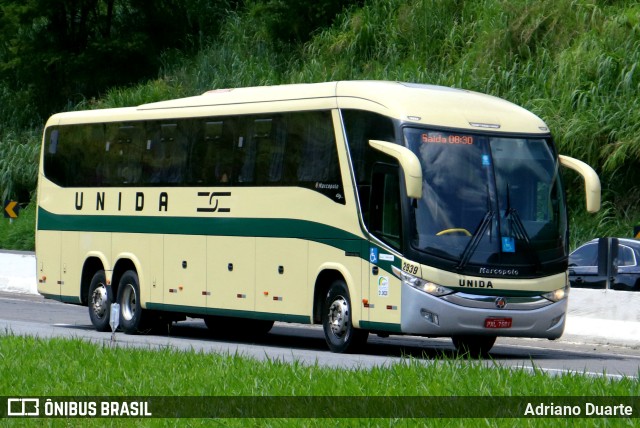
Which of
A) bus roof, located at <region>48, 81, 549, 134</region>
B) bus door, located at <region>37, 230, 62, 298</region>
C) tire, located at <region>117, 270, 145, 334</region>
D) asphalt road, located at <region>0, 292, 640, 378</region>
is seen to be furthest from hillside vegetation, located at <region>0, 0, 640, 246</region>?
bus door, located at <region>37, 230, 62, 298</region>

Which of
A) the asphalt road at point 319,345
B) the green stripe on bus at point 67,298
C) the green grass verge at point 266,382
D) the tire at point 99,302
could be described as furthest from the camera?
the green stripe on bus at point 67,298

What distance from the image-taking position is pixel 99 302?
2356 cm

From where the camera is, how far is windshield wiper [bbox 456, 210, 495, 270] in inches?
692

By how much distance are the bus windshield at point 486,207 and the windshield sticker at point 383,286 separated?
0.66 m

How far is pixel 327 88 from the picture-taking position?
19391mm

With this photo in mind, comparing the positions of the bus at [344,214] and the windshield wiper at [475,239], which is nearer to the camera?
the windshield wiper at [475,239]

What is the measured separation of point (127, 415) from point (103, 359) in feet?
12.8

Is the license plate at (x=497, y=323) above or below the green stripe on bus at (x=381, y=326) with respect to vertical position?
above

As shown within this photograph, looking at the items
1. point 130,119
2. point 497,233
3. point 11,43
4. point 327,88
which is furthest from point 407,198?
point 11,43

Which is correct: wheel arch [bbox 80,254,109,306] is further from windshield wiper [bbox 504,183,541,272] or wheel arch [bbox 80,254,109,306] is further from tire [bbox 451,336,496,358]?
windshield wiper [bbox 504,183,541,272]

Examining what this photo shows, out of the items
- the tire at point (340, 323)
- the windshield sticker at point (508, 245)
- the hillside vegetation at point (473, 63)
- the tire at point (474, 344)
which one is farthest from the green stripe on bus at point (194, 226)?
the hillside vegetation at point (473, 63)

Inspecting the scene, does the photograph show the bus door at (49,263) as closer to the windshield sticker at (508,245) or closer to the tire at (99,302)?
the tire at (99,302)

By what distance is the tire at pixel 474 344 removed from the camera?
63.7ft

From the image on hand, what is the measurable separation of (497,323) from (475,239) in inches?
42.9
